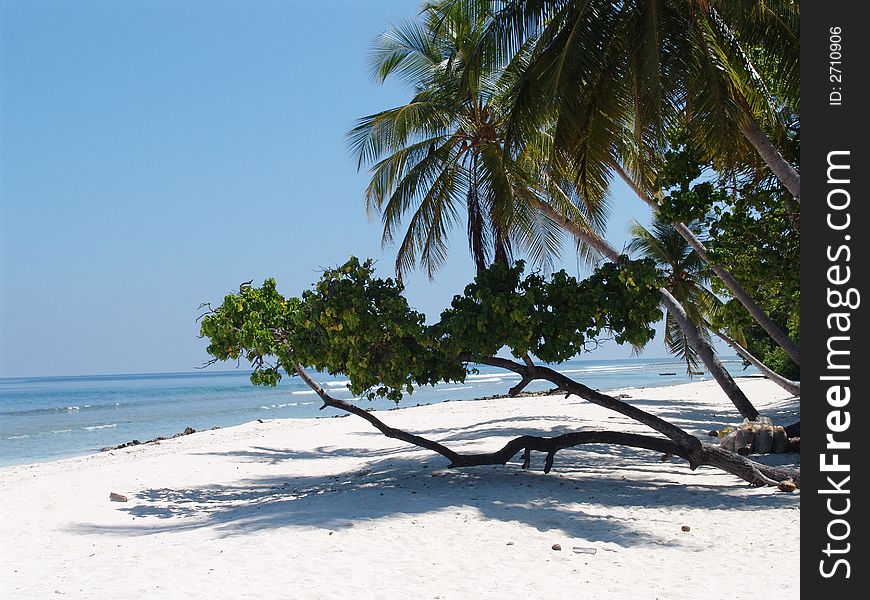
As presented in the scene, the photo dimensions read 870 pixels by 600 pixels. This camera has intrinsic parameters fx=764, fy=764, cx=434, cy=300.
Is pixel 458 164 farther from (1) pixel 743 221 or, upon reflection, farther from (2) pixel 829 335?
(2) pixel 829 335

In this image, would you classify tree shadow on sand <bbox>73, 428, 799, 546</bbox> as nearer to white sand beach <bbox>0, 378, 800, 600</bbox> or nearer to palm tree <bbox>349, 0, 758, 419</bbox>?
white sand beach <bbox>0, 378, 800, 600</bbox>

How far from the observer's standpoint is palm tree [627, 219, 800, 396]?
14.1m

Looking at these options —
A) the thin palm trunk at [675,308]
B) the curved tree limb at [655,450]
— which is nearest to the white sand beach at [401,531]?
the curved tree limb at [655,450]

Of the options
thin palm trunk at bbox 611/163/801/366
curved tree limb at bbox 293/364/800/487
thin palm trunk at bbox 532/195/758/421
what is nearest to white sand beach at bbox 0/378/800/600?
curved tree limb at bbox 293/364/800/487

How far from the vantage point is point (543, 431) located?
52.5ft

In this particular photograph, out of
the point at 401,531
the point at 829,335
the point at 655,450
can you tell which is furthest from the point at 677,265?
the point at 829,335

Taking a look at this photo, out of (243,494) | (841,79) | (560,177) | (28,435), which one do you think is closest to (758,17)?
(560,177)

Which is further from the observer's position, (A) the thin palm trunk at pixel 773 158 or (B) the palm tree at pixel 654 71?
(A) the thin palm trunk at pixel 773 158

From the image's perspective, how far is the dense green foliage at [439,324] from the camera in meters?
9.50

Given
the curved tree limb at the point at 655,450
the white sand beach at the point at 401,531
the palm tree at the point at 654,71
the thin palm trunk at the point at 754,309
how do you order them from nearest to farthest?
the white sand beach at the point at 401,531 < the palm tree at the point at 654,71 < the curved tree limb at the point at 655,450 < the thin palm trunk at the point at 754,309

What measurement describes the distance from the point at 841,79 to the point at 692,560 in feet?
13.0

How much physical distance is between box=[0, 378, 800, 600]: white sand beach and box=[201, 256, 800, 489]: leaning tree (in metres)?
0.64

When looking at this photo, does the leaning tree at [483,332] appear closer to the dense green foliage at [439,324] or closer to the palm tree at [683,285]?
the dense green foliage at [439,324]

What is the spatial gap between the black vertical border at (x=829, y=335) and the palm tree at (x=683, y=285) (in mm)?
9020
